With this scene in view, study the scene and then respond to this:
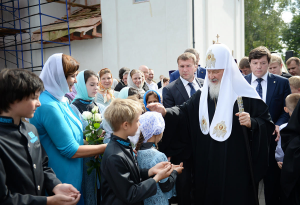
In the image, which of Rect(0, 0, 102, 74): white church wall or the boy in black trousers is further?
Rect(0, 0, 102, 74): white church wall

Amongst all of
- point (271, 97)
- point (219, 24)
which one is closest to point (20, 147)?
point (271, 97)

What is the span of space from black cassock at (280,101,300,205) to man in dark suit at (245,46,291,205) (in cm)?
92

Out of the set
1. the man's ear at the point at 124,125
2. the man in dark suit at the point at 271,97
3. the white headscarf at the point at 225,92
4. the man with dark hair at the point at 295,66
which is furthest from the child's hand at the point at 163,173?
the man with dark hair at the point at 295,66

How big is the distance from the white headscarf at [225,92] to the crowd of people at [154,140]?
12mm

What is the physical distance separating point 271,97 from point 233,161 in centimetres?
164

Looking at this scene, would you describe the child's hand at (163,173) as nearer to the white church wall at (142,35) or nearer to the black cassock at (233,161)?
the black cassock at (233,161)

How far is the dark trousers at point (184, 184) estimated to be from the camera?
11.7 feet

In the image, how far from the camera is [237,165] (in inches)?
119

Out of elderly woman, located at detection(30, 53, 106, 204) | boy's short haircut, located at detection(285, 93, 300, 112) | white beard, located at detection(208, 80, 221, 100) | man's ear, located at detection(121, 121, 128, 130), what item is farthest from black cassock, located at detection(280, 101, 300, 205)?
elderly woman, located at detection(30, 53, 106, 204)

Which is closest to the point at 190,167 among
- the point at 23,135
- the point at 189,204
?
the point at 189,204

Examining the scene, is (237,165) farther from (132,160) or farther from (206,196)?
(132,160)

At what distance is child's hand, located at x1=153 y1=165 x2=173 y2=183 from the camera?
225 centimetres

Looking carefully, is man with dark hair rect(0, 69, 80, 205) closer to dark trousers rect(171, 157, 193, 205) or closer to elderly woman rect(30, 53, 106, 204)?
elderly woman rect(30, 53, 106, 204)

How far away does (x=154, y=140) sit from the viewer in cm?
255
